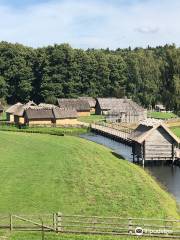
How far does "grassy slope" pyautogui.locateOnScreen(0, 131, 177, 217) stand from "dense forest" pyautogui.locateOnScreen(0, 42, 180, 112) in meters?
75.1

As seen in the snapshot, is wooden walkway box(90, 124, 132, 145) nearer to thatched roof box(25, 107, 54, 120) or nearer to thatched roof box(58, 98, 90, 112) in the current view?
thatched roof box(25, 107, 54, 120)

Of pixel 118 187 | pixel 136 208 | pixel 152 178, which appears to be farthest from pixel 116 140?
pixel 136 208

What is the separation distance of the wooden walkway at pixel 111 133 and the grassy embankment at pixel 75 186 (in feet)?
54.9

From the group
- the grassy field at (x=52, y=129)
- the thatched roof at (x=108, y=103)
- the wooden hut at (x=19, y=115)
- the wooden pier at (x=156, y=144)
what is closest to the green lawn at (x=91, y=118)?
the thatched roof at (x=108, y=103)

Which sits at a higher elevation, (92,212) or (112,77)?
(112,77)

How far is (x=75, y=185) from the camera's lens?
4081 cm

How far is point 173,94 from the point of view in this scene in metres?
97.3

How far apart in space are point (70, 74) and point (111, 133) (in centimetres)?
5573

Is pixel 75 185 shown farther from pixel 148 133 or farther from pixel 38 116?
pixel 38 116

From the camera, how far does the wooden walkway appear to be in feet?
251

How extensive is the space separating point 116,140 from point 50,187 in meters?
39.8

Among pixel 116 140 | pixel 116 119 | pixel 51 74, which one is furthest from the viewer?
pixel 51 74

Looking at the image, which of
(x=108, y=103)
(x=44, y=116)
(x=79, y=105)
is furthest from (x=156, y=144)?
(x=108, y=103)

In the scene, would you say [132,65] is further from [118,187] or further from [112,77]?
[118,187]
